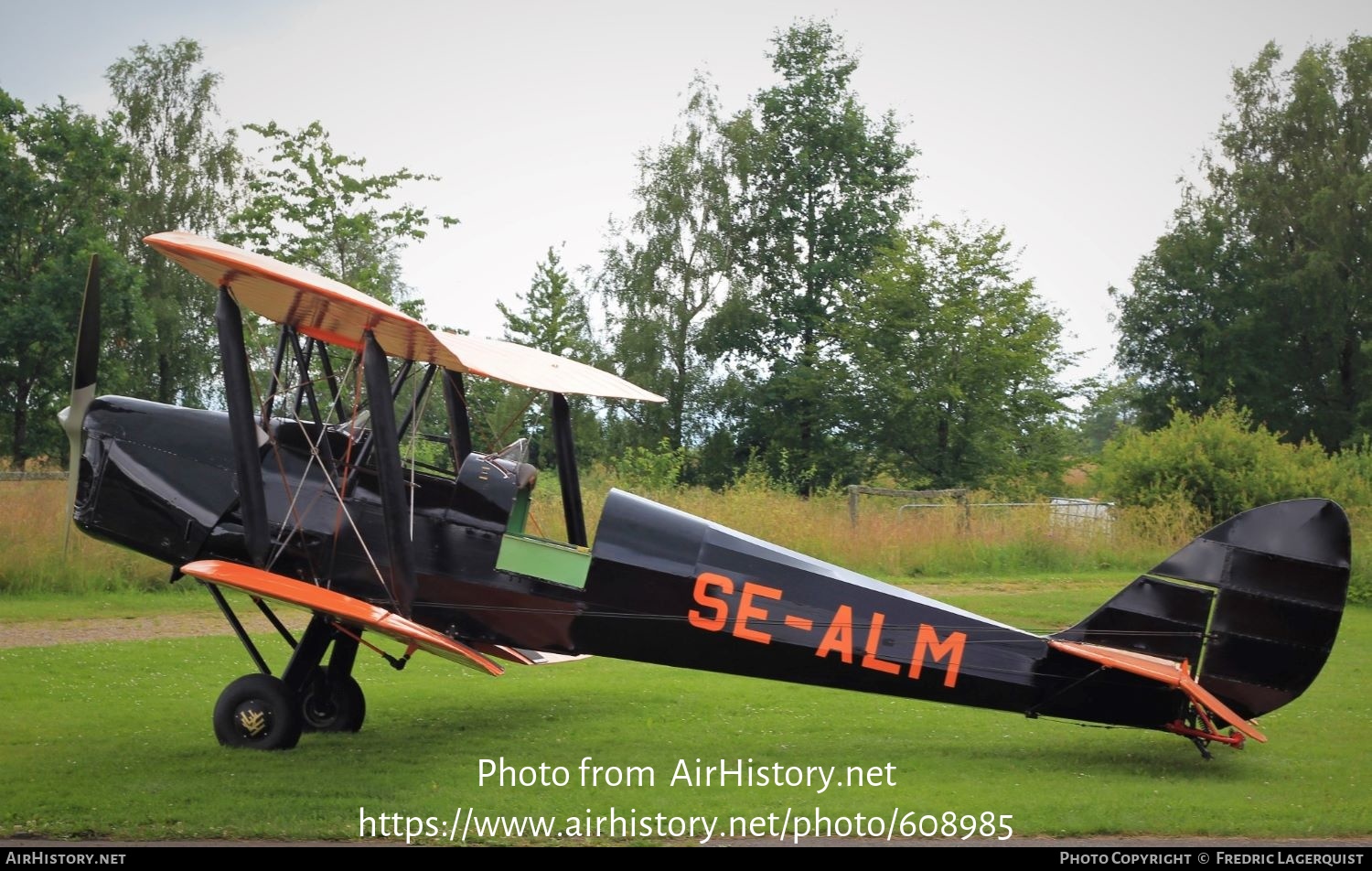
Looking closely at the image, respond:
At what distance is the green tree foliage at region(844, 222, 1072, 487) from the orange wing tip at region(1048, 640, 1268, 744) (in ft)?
82.9

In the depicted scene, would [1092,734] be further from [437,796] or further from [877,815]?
[437,796]

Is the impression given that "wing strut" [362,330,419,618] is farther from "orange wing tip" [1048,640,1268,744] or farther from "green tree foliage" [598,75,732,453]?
"green tree foliage" [598,75,732,453]

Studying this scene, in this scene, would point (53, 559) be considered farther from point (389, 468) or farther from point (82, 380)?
point (389, 468)

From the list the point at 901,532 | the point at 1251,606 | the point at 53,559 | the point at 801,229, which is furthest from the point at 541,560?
the point at 801,229

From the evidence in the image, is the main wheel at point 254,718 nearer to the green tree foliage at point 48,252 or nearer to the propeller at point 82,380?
the propeller at point 82,380

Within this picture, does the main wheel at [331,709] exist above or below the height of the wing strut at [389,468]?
below

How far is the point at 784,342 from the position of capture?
41125 millimetres

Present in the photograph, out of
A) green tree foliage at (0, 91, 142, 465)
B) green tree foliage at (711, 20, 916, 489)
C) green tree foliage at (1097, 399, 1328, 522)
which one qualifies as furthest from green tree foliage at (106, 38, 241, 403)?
green tree foliage at (1097, 399, 1328, 522)

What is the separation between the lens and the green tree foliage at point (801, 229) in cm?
3903

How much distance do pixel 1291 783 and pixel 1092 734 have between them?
1.66 m

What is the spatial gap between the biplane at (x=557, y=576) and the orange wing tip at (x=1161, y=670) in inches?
0.7

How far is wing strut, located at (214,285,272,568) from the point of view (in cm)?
734

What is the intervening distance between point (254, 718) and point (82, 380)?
2501 mm

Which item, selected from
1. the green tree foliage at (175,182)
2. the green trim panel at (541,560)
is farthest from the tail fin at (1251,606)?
the green tree foliage at (175,182)
